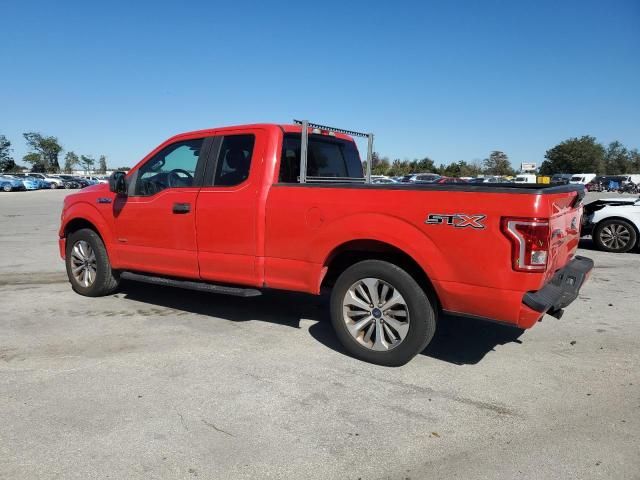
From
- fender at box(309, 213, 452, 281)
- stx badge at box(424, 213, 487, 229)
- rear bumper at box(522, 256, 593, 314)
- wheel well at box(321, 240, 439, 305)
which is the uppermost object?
stx badge at box(424, 213, 487, 229)

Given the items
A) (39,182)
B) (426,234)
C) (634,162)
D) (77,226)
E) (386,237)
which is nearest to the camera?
(426,234)

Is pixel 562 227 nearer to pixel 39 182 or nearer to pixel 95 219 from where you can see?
pixel 95 219

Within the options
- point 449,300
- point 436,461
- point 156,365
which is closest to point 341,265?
point 449,300

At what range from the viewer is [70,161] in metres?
117

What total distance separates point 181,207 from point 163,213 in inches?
11.5

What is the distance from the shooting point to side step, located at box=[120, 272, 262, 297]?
181 inches

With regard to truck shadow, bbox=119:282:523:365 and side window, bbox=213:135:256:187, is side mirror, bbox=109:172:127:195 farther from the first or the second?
truck shadow, bbox=119:282:523:365

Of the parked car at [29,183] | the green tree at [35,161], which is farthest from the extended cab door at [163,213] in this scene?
the green tree at [35,161]

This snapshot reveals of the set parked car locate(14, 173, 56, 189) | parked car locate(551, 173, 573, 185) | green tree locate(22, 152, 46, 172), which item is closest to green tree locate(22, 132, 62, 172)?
green tree locate(22, 152, 46, 172)

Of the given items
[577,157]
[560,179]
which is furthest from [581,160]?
[560,179]

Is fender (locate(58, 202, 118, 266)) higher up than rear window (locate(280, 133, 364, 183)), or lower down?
lower down

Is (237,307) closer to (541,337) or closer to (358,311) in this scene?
Answer: (358,311)

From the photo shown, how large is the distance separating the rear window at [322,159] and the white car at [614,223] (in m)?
7.01

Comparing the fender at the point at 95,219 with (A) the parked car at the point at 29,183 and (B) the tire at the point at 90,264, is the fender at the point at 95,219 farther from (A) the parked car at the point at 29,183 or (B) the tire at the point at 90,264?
(A) the parked car at the point at 29,183
